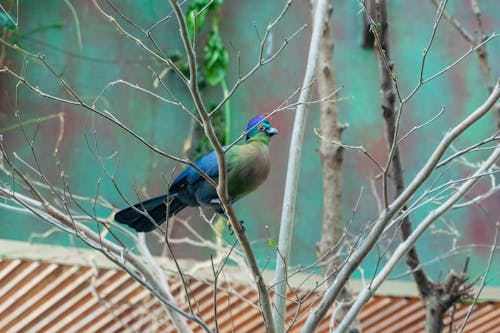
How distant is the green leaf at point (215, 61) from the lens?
207 inches

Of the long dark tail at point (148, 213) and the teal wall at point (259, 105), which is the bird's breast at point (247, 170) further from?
the teal wall at point (259, 105)

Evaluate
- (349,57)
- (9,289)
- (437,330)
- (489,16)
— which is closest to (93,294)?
(9,289)

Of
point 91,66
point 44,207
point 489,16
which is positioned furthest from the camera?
point 489,16

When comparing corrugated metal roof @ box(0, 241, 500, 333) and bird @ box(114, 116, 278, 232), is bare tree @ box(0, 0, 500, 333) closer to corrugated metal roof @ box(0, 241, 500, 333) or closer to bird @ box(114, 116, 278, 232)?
bird @ box(114, 116, 278, 232)

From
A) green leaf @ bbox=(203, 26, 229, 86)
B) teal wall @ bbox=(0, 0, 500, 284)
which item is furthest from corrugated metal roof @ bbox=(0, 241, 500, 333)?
green leaf @ bbox=(203, 26, 229, 86)

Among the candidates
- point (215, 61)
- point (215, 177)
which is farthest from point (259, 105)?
point (215, 177)

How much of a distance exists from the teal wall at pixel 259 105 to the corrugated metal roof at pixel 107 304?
0.50 m

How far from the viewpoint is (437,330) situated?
3258 millimetres

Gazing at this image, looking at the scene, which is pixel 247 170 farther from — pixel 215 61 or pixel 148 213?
pixel 215 61

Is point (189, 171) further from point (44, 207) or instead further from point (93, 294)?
point (93, 294)

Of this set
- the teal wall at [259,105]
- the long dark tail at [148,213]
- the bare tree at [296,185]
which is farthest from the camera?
the teal wall at [259,105]

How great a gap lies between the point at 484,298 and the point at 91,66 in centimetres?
262

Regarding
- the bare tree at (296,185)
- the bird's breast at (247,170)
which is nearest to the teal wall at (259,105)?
the bare tree at (296,185)

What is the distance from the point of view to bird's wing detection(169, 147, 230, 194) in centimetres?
304
